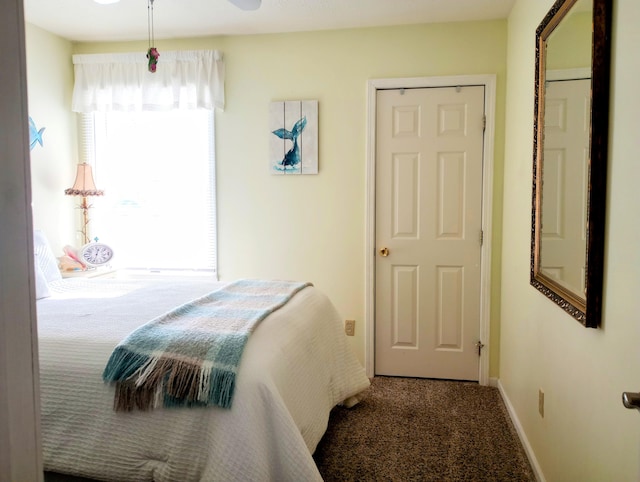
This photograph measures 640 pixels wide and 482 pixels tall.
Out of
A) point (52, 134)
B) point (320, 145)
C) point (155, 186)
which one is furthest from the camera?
point (155, 186)

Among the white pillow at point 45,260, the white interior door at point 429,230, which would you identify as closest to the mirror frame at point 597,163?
the white interior door at point 429,230

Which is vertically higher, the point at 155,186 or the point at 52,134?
the point at 52,134

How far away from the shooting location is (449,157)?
3480mm

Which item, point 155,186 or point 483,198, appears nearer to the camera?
point 483,198

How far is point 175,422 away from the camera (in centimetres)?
177

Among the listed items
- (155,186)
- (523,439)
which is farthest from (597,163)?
(155,186)

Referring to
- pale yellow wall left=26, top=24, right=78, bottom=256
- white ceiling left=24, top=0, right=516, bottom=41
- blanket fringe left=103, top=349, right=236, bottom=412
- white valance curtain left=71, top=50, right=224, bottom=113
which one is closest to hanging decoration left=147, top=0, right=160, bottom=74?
white ceiling left=24, top=0, right=516, bottom=41

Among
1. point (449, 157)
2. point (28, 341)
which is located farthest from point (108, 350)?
point (449, 157)

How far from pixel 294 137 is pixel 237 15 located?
2.95 ft

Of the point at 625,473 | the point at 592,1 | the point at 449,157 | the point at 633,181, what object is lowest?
the point at 625,473

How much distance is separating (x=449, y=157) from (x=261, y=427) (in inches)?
95.3

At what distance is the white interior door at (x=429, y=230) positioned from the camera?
11.4 feet

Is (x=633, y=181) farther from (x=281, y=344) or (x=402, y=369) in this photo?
(x=402, y=369)

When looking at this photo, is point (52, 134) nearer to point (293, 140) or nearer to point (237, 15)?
point (237, 15)
